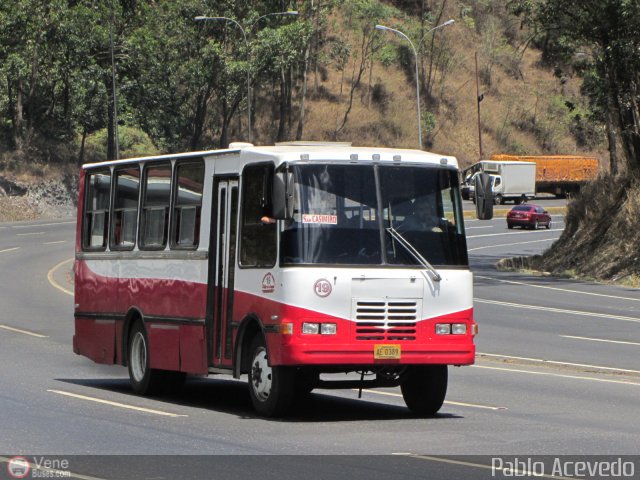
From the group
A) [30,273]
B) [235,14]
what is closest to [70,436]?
[30,273]

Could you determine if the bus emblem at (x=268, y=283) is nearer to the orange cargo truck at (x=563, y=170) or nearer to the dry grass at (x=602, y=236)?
the dry grass at (x=602, y=236)

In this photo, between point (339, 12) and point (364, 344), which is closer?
point (364, 344)

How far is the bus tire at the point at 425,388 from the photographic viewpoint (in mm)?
14672

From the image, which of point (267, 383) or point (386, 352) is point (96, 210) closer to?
point (267, 383)

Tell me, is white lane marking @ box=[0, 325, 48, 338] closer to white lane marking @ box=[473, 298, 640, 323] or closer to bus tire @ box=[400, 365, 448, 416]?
bus tire @ box=[400, 365, 448, 416]

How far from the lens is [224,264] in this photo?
15008 millimetres

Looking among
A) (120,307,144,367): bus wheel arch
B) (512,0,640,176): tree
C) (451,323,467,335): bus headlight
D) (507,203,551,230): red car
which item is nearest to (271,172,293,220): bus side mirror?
(451,323,467,335): bus headlight

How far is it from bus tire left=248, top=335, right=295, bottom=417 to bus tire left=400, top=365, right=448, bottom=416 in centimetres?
155

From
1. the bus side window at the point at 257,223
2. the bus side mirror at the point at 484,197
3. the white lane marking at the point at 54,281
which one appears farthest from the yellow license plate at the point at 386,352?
the white lane marking at the point at 54,281

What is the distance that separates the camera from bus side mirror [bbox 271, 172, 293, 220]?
13.4m

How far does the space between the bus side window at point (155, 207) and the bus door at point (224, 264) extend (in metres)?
1.44

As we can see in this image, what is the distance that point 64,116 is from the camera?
78.6 m

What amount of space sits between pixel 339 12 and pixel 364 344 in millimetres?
96906
